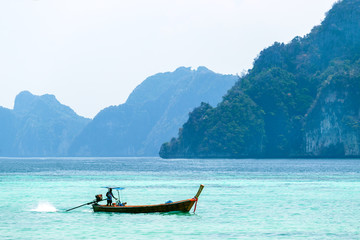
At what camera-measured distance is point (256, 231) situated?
136ft

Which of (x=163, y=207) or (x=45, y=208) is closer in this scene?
(x=163, y=207)

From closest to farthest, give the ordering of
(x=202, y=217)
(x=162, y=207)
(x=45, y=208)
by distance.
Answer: (x=162, y=207) < (x=202, y=217) < (x=45, y=208)

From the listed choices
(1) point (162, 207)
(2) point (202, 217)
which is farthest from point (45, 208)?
(2) point (202, 217)

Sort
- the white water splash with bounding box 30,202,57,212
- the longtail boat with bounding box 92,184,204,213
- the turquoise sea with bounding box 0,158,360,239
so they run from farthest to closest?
the white water splash with bounding box 30,202,57,212, the longtail boat with bounding box 92,184,204,213, the turquoise sea with bounding box 0,158,360,239

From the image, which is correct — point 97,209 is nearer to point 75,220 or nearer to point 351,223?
point 75,220

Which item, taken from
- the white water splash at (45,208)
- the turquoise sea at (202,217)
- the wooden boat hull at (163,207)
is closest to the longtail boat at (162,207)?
the wooden boat hull at (163,207)

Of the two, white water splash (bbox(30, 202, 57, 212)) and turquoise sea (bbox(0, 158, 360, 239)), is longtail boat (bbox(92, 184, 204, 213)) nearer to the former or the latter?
turquoise sea (bbox(0, 158, 360, 239))

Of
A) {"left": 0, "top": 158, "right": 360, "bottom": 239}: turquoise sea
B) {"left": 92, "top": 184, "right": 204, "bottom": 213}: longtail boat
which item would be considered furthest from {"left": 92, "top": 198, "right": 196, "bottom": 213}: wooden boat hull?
{"left": 0, "top": 158, "right": 360, "bottom": 239}: turquoise sea

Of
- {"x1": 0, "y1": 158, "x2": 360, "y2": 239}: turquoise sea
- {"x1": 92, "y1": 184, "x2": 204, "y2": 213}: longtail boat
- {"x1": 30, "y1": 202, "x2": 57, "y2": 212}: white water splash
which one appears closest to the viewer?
{"x1": 0, "y1": 158, "x2": 360, "y2": 239}: turquoise sea

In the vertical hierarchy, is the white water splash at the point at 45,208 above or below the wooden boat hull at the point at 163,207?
below

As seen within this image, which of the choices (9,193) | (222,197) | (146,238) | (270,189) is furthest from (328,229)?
(9,193)

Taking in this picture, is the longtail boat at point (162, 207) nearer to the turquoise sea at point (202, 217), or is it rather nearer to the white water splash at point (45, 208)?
the turquoise sea at point (202, 217)

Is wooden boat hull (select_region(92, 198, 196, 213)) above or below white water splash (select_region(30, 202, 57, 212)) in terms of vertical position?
above

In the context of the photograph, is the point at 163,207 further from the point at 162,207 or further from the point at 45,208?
the point at 45,208
